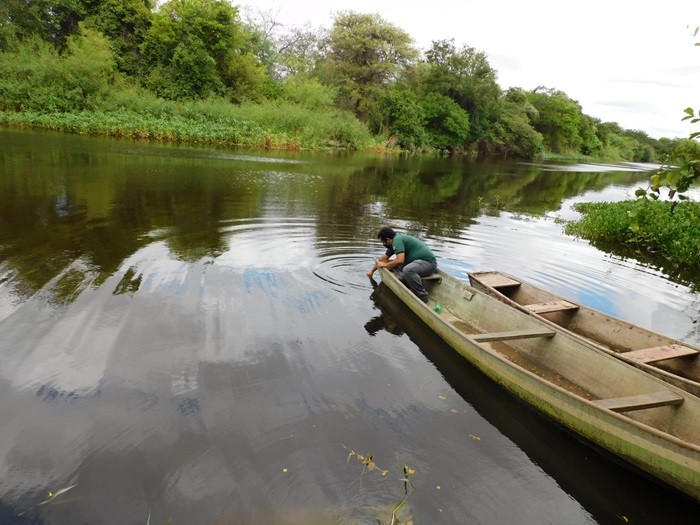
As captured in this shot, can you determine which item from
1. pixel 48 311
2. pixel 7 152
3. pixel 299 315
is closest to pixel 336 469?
pixel 299 315

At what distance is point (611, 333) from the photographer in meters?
6.38

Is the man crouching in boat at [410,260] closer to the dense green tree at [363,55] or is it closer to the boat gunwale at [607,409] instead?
the boat gunwale at [607,409]

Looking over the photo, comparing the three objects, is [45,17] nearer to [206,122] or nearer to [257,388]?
[206,122]

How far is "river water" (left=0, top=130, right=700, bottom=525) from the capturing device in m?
3.75

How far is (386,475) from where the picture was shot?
4070 mm

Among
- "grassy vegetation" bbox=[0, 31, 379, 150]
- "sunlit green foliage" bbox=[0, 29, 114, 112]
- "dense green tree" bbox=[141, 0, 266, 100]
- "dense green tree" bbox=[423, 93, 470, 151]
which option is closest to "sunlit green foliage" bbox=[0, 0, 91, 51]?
"grassy vegetation" bbox=[0, 31, 379, 150]

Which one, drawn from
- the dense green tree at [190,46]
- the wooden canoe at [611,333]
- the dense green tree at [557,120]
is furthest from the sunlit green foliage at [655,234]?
the dense green tree at [557,120]

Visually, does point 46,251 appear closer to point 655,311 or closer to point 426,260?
point 426,260

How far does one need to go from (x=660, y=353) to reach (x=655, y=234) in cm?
990

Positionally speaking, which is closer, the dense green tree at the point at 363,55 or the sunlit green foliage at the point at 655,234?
the sunlit green foliage at the point at 655,234

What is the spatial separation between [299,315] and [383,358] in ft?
5.32

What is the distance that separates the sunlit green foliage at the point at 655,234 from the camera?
12.1 m

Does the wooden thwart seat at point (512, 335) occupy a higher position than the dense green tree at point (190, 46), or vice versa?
the dense green tree at point (190, 46)

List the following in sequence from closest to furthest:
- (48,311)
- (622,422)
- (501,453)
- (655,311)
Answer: (622,422) → (501,453) → (48,311) → (655,311)
